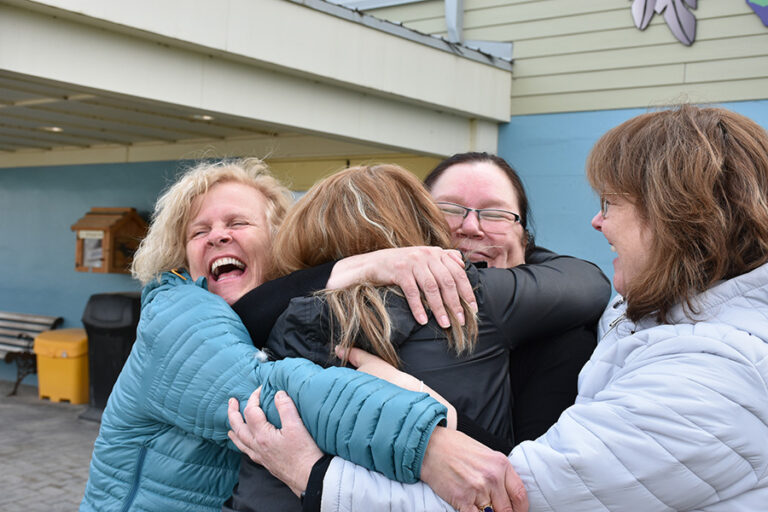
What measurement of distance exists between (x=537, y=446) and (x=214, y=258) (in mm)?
1578

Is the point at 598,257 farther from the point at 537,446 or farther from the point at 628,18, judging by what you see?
the point at 537,446

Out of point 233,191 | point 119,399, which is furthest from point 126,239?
point 119,399

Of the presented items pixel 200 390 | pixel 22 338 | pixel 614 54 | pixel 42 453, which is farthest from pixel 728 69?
pixel 22 338

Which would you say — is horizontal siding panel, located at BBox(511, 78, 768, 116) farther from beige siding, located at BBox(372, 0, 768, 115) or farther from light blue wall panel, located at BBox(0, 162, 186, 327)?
light blue wall panel, located at BBox(0, 162, 186, 327)

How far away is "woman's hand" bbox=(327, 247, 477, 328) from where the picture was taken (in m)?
1.61

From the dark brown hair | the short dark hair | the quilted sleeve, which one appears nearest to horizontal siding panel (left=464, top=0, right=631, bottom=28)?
the short dark hair

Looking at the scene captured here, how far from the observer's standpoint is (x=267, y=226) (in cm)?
271

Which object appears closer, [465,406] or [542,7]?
[465,406]

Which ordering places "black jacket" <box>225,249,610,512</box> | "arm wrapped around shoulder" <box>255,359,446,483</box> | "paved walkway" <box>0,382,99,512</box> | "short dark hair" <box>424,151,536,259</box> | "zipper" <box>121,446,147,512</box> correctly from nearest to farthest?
"arm wrapped around shoulder" <box>255,359,446,483</box> < "black jacket" <box>225,249,610,512</box> < "zipper" <box>121,446,147,512</box> < "short dark hair" <box>424,151,536,259</box> < "paved walkway" <box>0,382,99,512</box>

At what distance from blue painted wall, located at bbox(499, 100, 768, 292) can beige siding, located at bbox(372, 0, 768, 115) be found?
0.14m

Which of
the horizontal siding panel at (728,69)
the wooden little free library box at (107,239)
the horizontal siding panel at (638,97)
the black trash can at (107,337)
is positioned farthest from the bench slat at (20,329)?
the horizontal siding panel at (728,69)

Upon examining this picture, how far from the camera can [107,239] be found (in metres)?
8.68

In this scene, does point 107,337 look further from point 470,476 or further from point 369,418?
point 470,476

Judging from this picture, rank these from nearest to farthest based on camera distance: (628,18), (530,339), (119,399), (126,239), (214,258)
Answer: (530,339) → (119,399) → (214,258) → (628,18) → (126,239)
